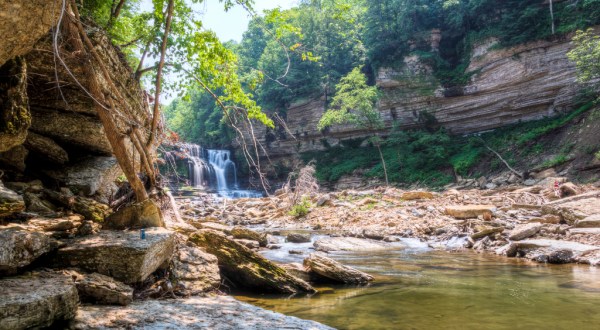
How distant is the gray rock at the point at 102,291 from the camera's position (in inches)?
124

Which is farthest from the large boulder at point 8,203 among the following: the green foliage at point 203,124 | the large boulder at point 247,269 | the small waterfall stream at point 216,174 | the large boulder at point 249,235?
the green foliage at point 203,124

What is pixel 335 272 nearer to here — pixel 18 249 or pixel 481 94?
pixel 18 249

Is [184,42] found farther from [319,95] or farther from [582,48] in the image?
[319,95]

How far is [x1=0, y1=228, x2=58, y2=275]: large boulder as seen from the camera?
2.74m

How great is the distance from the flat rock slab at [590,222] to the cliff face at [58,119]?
10.2 metres

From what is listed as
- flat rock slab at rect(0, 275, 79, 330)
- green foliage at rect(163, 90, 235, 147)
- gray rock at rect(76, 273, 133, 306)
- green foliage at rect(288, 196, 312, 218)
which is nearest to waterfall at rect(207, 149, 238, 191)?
green foliage at rect(163, 90, 235, 147)

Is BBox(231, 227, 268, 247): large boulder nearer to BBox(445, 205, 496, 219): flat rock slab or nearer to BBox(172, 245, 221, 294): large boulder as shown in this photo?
BBox(172, 245, 221, 294): large boulder

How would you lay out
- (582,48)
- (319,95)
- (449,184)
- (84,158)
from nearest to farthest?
1. (84,158)
2. (582,48)
3. (449,184)
4. (319,95)

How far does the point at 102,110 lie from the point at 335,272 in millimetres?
4221

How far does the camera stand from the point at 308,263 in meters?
6.00

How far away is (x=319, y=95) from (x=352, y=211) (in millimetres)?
23966

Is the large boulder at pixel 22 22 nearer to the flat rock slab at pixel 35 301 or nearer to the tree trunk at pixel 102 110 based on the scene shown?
the tree trunk at pixel 102 110

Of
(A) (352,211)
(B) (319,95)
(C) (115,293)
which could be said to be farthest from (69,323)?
(B) (319,95)

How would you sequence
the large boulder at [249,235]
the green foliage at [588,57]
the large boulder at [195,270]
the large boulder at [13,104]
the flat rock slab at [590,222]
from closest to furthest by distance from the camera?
1. the large boulder at [13,104]
2. the large boulder at [195,270]
3. the flat rock slab at [590,222]
4. the large boulder at [249,235]
5. the green foliage at [588,57]
